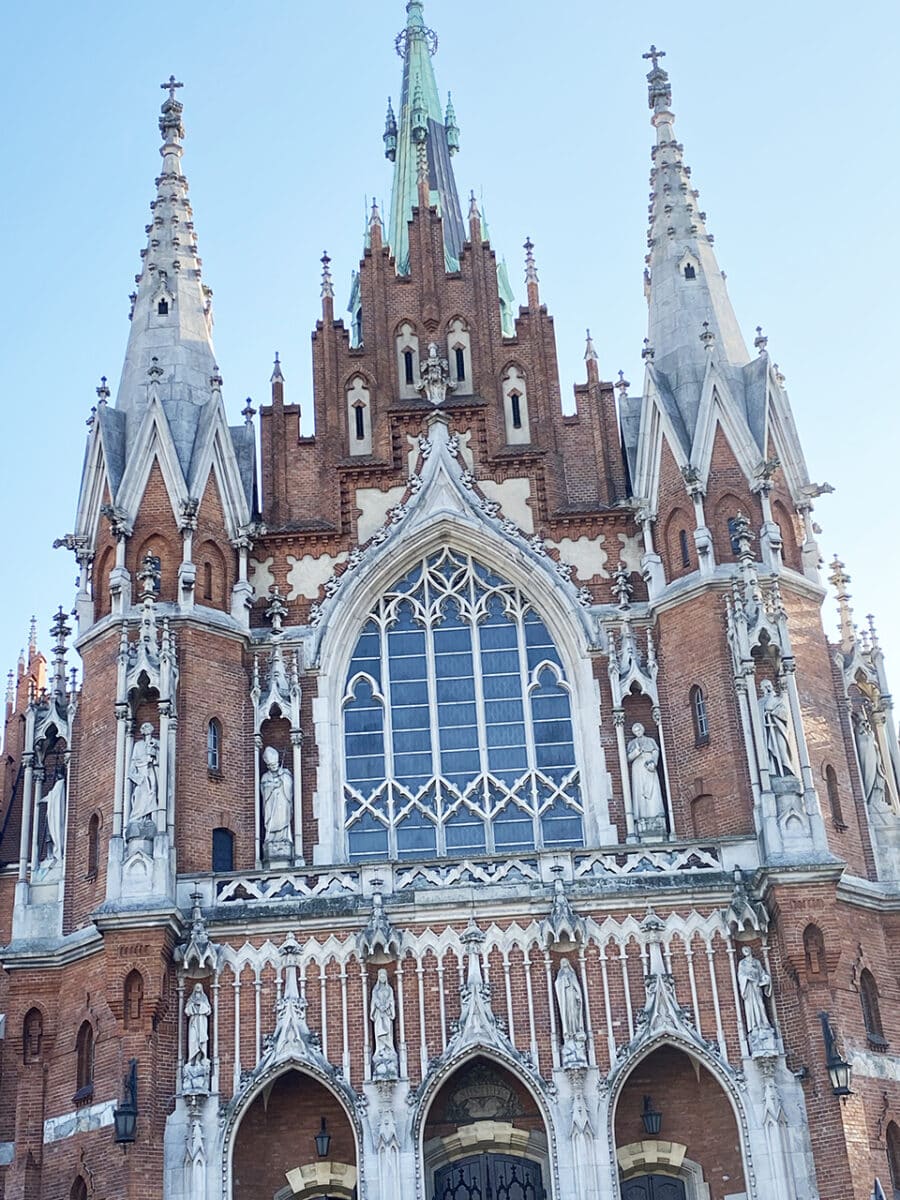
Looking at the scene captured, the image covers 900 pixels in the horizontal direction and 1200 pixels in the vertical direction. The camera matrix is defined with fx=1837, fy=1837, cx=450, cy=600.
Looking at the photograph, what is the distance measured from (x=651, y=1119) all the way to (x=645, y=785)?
499 centimetres

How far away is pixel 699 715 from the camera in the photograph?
1097 inches

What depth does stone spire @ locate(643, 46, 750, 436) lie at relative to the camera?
30.7 metres

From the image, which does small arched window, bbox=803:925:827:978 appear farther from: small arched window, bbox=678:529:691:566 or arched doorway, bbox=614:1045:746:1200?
small arched window, bbox=678:529:691:566

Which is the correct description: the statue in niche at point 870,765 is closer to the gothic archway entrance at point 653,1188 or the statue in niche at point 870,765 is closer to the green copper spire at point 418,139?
the gothic archway entrance at point 653,1188

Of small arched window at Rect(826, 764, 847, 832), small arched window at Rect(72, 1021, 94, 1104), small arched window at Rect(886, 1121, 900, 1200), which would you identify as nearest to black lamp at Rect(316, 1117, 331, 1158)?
small arched window at Rect(72, 1021, 94, 1104)

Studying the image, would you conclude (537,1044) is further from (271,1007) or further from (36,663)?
(36,663)

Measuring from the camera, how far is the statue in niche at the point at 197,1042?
24344mm

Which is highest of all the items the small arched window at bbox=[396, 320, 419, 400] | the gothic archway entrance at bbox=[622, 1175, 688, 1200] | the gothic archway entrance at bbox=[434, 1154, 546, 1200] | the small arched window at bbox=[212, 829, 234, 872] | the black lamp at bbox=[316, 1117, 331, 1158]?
the small arched window at bbox=[396, 320, 419, 400]

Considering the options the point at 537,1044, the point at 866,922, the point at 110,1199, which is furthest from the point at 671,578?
the point at 110,1199

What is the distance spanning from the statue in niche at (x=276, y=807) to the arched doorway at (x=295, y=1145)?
136 inches

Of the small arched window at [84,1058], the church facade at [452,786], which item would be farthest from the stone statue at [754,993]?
the small arched window at [84,1058]

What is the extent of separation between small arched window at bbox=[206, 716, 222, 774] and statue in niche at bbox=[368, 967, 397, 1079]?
453 cm

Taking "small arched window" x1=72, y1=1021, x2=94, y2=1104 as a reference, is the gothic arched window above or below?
above

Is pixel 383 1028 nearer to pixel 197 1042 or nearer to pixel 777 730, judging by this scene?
pixel 197 1042
